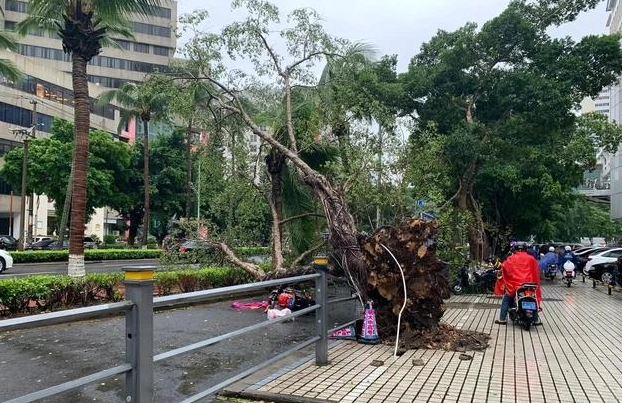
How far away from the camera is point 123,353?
23.6 feet

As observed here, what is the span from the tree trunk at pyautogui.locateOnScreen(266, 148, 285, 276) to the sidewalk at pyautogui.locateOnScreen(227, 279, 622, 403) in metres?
5.31

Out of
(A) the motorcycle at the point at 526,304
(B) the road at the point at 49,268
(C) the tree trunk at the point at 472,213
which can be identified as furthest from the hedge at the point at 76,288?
(C) the tree trunk at the point at 472,213

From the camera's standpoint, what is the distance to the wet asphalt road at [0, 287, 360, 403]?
18.9 feet

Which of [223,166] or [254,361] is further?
[223,166]

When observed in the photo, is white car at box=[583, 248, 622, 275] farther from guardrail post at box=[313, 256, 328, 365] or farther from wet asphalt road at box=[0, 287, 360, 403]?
guardrail post at box=[313, 256, 328, 365]

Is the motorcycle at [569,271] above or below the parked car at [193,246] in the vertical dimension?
below

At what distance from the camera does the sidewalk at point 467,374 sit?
5.35 meters

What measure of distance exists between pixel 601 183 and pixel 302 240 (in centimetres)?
7161

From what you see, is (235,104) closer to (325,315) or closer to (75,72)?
(75,72)

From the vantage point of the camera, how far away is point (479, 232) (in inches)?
799

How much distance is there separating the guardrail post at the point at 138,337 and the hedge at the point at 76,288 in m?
8.65

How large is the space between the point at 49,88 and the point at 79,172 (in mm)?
46966

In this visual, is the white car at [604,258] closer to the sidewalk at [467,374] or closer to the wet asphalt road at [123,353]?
the sidewalk at [467,374]

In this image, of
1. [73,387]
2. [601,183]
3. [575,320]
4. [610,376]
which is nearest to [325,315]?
[610,376]
